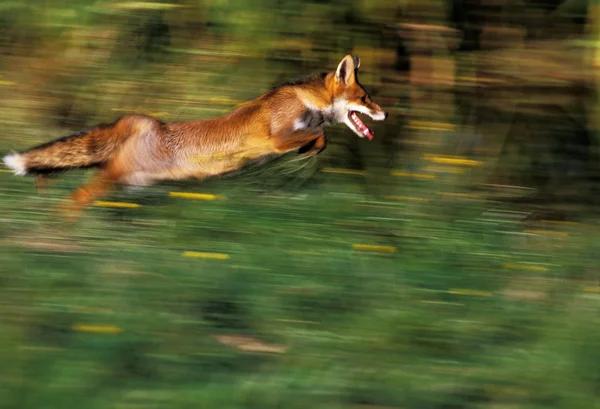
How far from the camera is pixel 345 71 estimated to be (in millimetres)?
7148

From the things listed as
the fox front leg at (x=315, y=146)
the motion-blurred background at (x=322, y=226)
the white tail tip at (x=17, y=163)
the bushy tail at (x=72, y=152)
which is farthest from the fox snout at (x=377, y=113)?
the white tail tip at (x=17, y=163)

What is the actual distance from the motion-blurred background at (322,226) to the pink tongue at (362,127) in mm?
287

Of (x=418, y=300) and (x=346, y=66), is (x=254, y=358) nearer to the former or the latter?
(x=418, y=300)

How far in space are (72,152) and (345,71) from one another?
224 centimetres

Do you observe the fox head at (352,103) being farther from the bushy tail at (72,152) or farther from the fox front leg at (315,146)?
the bushy tail at (72,152)

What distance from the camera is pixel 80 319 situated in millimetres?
4277

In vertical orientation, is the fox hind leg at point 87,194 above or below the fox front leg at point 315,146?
below

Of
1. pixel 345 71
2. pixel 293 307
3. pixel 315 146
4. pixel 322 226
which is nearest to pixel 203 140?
pixel 315 146

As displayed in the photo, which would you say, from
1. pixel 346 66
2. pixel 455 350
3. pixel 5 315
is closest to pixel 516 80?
pixel 346 66

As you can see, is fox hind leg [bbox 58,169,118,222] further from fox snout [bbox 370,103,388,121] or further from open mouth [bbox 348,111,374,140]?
fox snout [bbox 370,103,388,121]

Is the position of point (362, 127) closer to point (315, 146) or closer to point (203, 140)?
point (315, 146)

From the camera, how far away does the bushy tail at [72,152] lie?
6578 mm

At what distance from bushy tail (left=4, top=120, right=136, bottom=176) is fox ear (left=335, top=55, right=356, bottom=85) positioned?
5.69 ft

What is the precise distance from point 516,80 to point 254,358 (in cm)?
388
